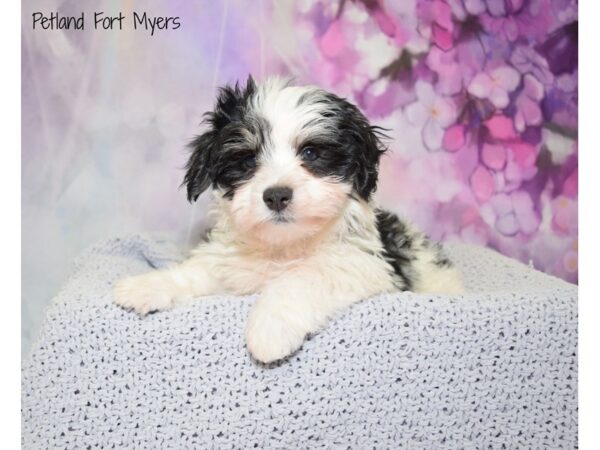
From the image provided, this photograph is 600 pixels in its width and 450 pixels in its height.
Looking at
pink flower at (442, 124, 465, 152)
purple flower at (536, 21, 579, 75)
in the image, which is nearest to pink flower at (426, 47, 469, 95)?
pink flower at (442, 124, 465, 152)

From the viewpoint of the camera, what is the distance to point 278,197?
2719 mm

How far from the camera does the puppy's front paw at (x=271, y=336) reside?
8.25 ft

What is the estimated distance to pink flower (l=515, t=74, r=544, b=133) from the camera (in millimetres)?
4695

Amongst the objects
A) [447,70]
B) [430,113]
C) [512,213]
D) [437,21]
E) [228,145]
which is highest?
[437,21]

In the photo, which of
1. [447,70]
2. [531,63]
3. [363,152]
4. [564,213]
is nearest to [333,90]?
[447,70]

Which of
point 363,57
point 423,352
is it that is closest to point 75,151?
point 363,57

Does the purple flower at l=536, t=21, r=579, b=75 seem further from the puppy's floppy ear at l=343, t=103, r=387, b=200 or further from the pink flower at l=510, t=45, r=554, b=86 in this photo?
the puppy's floppy ear at l=343, t=103, r=387, b=200

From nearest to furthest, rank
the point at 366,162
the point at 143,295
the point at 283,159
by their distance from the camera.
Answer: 1. the point at 143,295
2. the point at 283,159
3. the point at 366,162

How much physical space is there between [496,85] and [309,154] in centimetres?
237

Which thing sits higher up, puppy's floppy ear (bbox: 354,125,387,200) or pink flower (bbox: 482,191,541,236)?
puppy's floppy ear (bbox: 354,125,387,200)

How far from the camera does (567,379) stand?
2.81 m

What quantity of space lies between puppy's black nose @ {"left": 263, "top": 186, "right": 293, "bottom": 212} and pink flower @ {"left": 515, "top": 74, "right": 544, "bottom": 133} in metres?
2.77

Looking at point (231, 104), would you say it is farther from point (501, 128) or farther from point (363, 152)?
point (501, 128)

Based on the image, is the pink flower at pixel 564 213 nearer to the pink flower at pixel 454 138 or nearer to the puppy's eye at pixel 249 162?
the pink flower at pixel 454 138
